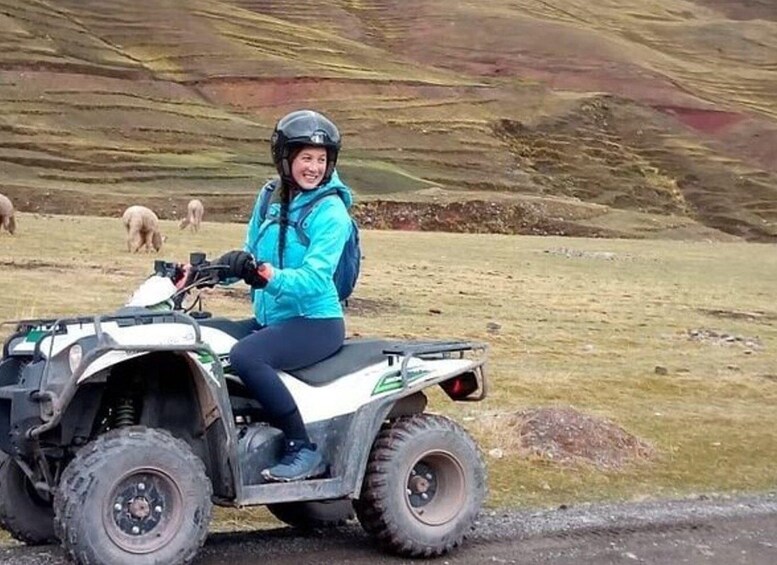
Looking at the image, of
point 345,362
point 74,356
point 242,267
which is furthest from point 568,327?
point 74,356

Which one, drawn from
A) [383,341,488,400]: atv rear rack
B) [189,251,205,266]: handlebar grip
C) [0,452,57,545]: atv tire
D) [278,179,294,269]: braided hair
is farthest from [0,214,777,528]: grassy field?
[189,251,205,266]: handlebar grip

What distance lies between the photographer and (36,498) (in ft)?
25.7

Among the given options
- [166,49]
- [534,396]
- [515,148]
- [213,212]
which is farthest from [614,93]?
[534,396]

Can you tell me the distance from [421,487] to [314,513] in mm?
841

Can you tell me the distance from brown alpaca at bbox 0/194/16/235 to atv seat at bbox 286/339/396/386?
33.4 metres

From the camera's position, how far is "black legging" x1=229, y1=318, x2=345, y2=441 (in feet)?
24.5

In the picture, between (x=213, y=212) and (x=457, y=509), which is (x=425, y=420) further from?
(x=213, y=212)

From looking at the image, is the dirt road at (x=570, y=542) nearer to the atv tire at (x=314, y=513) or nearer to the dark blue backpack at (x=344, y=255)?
the atv tire at (x=314, y=513)

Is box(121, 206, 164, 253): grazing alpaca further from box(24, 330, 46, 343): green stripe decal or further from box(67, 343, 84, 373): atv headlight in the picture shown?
box(67, 343, 84, 373): atv headlight

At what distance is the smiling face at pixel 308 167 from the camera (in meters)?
7.79

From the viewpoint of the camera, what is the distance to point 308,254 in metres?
7.62

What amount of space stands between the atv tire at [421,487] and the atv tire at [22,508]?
1926mm

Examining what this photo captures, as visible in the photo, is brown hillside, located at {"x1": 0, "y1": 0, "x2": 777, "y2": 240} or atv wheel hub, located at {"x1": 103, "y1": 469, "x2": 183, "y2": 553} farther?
brown hillside, located at {"x1": 0, "y1": 0, "x2": 777, "y2": 240}

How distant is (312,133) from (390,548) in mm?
2634
